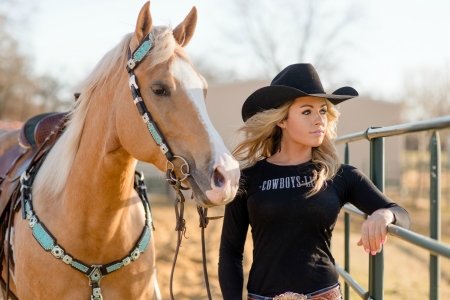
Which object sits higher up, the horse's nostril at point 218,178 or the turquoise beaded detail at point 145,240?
the horse's nostril at point 218,178

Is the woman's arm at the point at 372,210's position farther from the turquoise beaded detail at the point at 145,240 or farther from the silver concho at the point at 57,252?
the silver concho at the point at 57,252

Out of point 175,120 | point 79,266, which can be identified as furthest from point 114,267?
point 175,120

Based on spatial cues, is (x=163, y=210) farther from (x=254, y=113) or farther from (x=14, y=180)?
(x=254, y=113)

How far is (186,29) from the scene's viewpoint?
7.68 ft

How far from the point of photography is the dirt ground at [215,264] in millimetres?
6918

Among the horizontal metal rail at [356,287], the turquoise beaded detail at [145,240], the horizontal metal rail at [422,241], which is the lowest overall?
the horizontal metal rail at [356,287]

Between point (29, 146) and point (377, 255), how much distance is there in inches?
87.1

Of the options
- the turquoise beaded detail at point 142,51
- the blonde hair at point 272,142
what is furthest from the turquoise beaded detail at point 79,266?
the turquoise beaded detail at point 142,51

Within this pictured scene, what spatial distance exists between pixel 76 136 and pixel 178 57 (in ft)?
2.36

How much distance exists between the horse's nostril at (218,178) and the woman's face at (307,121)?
1.56 feet

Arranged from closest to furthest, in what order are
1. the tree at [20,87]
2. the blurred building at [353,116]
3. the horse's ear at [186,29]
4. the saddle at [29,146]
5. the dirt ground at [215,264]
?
the horse's ear at [186,29] < the saddle at [29,146] < the dirt ground at [215,264] < the blurred building at [353,116] < the tree at [20,87]

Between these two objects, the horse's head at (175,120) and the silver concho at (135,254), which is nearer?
the horse's head at (175,120)

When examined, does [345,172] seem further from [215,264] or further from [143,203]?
[215,264]

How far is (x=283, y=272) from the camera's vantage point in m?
1.93
